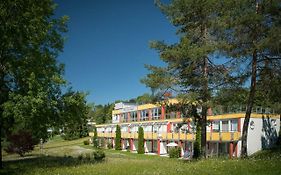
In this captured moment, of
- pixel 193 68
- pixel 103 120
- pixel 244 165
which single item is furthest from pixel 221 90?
pixel 103 120

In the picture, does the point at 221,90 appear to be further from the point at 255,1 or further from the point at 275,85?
the point at 255,1

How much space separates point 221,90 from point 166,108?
5.06 meters

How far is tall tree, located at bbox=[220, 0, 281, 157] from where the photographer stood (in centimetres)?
2111

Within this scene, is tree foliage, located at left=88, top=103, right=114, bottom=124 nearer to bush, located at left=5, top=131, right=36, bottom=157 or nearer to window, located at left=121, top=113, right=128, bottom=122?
window, located at left=121, top=113, right=128, bottom=122

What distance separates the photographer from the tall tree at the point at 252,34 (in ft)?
69.2

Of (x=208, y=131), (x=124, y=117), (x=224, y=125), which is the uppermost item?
(x=124, y=117)

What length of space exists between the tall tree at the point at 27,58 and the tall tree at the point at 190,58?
25.1 feet

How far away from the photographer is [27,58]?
22781 millimetres

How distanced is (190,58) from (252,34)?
4.82 meters

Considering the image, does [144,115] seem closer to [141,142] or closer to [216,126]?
[141,142]

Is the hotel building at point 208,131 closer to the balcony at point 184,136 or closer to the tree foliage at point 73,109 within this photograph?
the balcony at point 184,136

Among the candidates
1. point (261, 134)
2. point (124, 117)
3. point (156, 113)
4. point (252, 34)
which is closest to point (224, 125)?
point (261, 134)

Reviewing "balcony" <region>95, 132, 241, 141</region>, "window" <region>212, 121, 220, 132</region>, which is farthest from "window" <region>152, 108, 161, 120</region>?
"window" <region>212, 121, 220, 132</region>

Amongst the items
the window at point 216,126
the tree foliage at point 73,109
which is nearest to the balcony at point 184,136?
the window at point 216,126
